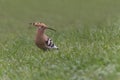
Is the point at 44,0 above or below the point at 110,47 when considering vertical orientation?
above

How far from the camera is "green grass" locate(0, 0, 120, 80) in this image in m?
8.16

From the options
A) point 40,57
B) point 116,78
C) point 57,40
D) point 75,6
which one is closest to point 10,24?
point 75,6

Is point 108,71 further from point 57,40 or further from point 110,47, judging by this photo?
point 57,40

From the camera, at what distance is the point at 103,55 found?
865 cm

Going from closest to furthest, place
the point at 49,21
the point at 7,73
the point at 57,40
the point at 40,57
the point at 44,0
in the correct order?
the point at 7,73
the point at 40,57
the point at 57,40
the point at 49,21
the point at 44,0

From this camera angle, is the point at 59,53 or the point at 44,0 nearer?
the point at 59,53

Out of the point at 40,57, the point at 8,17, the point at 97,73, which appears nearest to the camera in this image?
the point at 97,73

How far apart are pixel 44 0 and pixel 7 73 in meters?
14.5

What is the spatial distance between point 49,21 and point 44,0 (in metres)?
4.42

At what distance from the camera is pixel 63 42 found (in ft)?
41.7

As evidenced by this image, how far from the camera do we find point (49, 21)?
1948cm

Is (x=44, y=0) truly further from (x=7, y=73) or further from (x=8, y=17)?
(x=7, y=73)

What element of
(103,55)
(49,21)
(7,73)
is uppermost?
(49,21)

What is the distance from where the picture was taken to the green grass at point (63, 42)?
26.8 feet
